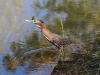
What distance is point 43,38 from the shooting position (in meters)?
8.22

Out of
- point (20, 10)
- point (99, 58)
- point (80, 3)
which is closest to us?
point (99, 58)

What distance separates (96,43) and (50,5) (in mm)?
5140

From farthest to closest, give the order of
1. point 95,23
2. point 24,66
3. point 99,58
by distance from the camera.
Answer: point 95,23, point 24,66, point 99,58

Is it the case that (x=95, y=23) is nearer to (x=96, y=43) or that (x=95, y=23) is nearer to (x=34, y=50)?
(x=96, y=43)

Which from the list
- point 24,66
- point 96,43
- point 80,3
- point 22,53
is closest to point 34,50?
point 22,53

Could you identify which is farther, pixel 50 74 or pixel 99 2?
pixel 99 2

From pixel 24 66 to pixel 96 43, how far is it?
1936mm

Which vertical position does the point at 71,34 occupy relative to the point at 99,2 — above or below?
below

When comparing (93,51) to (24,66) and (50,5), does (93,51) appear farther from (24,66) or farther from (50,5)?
(50,5)

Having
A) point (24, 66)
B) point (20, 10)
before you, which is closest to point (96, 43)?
point (24, 66)

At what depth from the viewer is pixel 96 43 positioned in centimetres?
721

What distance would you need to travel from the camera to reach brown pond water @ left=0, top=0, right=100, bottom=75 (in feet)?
19.4

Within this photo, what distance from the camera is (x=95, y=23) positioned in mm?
9461

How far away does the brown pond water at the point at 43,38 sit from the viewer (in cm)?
590
